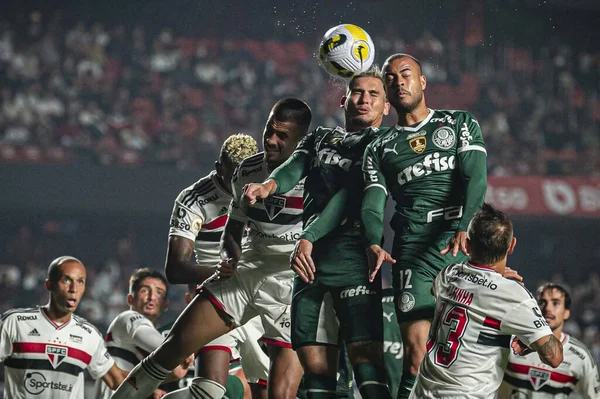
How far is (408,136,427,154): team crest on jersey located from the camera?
5074 millimetres

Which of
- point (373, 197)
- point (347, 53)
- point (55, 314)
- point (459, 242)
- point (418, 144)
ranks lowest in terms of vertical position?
point (55, 314)

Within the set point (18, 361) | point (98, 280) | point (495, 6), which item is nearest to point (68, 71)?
point (98, 280)

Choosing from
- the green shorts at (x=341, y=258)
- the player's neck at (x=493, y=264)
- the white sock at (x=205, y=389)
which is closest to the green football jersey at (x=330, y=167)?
the green shorts at (x=341, y=258)

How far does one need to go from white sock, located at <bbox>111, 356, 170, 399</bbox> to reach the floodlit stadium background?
11.8 meters

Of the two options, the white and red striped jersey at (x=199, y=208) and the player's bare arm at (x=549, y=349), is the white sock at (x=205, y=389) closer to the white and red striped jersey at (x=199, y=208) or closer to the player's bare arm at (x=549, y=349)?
the white and red striped jersey at (x=199, y=208)

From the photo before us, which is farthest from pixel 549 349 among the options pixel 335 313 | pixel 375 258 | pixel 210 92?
pixel 210 92

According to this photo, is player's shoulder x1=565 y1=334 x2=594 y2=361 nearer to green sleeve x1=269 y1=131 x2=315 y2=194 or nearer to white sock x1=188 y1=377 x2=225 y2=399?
white sock x1=188 y1=377 x2=225 y2=399

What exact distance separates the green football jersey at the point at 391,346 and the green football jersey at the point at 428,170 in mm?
1353

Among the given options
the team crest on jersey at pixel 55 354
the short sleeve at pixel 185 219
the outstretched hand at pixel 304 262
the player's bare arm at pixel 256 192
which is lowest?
the team crest on jersey at pixel 55 354

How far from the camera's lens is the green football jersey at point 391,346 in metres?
6.26

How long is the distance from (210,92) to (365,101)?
15.6 meters

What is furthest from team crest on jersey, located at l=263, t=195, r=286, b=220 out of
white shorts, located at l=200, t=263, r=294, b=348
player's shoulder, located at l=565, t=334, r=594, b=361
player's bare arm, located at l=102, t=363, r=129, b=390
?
player's shoulder, located at l=565, t=334, r=594, b=361

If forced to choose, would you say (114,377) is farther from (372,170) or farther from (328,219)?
(372,170)

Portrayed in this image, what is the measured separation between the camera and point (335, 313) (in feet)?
17.1
